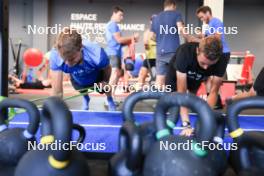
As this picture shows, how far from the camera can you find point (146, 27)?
8961 mm

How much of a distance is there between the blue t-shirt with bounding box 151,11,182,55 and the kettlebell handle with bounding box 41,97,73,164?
2.37m

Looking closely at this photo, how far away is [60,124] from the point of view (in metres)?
0.88

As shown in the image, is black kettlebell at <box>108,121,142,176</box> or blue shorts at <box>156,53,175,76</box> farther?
blue shorts at <box>156,53,175,76</box>

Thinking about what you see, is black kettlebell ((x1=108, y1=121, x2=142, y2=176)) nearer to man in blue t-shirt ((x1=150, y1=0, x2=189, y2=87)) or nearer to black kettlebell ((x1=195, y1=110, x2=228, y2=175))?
black kettlebell ((x1=195, y1=110, x2=228, y2=175))

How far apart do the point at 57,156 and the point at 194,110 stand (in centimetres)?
38

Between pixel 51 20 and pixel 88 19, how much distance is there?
38.6 inches

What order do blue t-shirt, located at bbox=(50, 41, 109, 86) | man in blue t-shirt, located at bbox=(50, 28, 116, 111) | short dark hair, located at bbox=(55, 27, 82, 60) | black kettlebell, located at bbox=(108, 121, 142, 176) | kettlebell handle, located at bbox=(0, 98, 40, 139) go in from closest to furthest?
1. black kettlebell, located at bbox=(108, 121, 142, 176)
2. kettlebell handle, located at bbox=(0, 98, 40, 139)
3. short dark hair, located at bbox=(55, 27, 82, 60)
4. man in blue t-shirt, located at bbox=(50, 28, 116, 111)
5. blue t-shirt, located at bbox=(50, 41, 109, 86)

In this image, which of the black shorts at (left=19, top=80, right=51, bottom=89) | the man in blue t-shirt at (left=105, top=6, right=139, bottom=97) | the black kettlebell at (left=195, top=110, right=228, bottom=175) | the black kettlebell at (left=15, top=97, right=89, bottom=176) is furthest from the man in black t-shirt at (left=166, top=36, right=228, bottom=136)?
the black shorts at (left=19, top=80, right=51, bottom=89)

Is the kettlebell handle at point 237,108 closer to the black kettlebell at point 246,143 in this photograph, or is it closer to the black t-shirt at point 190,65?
the black kettlebell at point 246,143

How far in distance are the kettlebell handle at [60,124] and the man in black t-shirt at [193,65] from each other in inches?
22.0

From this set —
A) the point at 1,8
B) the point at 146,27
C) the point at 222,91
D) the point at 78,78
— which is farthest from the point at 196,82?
the point at 146,27

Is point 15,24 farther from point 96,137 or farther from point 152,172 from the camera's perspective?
point 152,172

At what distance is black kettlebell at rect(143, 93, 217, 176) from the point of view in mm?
879

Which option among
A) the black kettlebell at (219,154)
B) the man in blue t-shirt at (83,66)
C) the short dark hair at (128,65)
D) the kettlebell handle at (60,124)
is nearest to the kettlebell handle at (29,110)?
the kettlebell handle at (60,124)
